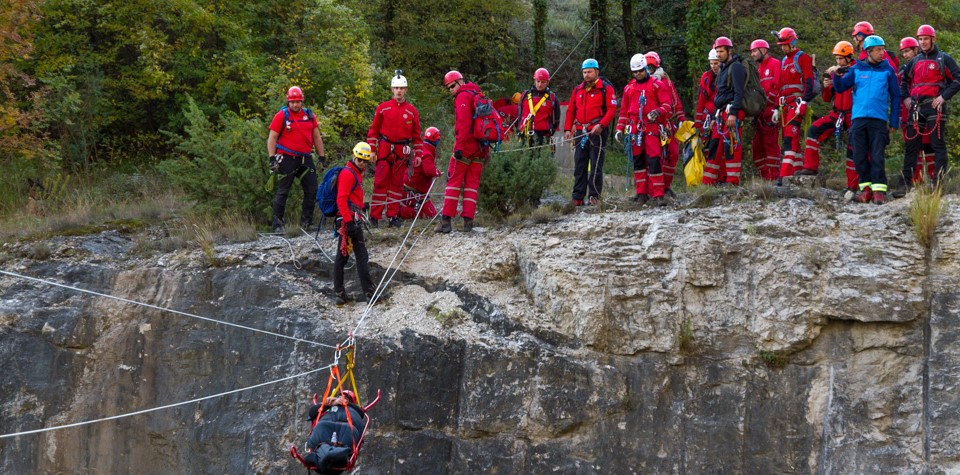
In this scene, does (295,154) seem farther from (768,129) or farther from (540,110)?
(768,129)

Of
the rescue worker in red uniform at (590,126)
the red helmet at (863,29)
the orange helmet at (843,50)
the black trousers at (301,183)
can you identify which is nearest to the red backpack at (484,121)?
the rescue worker in red uniform at (590,126)

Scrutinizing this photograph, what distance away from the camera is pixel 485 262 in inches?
480

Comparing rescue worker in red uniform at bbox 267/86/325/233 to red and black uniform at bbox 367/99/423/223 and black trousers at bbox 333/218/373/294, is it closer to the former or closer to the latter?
red and black uniform at bbox 367/99/423/223

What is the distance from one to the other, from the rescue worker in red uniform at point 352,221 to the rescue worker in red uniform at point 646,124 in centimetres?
328

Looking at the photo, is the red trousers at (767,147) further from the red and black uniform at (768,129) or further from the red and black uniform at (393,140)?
the red and black uniform at (393,140)

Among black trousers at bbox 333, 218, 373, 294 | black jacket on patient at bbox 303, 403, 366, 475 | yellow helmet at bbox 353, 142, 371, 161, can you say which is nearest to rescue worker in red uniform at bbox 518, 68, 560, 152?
yellow helmet at bbox 353, 142, 371, 161

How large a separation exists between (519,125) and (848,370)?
5963 millimetres

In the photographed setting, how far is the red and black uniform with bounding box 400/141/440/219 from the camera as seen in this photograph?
44.5 ft

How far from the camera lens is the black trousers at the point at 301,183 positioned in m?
13.3

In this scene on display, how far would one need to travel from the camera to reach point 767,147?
13.1 m

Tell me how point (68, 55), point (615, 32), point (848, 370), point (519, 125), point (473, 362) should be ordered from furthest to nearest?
point (615, 32), point (68, 55), point (519, 125), point (473, 362), point (848, 370)

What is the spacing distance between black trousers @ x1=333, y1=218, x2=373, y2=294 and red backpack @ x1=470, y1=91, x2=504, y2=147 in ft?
6.63

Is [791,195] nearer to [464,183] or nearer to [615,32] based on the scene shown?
[464,183]

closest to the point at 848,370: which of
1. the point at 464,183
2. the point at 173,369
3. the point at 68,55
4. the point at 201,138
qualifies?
the point at 464,183
